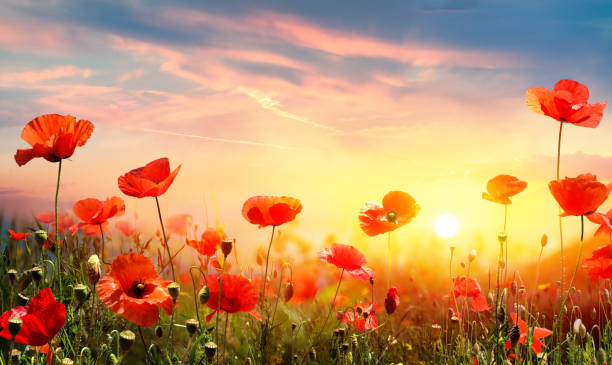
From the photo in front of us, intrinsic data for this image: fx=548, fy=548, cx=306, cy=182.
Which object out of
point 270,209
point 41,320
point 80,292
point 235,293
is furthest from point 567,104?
point 41,320

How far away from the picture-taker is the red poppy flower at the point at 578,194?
7.19 feet

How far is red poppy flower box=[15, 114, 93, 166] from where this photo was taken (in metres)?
2.13

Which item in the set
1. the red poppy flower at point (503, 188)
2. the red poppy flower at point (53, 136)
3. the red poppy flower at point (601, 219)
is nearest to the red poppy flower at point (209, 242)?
the red poppy flower at point (53, 136)

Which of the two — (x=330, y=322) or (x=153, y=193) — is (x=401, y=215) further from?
(x=330, y=322)

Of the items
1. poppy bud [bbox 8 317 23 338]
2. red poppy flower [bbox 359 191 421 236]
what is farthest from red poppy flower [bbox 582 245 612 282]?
poppy bud [bbox 8 317 23 338]

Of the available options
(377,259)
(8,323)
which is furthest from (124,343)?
(377,259)

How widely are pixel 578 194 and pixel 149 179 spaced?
1703 millimetres

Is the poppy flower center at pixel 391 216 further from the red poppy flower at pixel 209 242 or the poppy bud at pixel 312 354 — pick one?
the red poppy flower at pixel 209 242

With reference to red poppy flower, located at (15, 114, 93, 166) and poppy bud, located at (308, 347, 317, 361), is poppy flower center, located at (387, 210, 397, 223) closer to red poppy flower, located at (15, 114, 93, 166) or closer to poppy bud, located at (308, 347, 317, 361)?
poppy bud, located at (308, 347, 317, 361)

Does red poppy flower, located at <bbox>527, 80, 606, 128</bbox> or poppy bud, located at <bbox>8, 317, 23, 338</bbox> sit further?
red poppy flower, located at <bbox>527, 80, 606, 128</bbox>

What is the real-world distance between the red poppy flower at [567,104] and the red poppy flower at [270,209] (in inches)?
46.9

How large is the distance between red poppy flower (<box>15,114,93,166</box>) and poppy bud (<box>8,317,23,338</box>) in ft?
2.24

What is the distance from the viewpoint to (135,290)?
203 cm

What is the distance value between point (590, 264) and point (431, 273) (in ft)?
10.3
